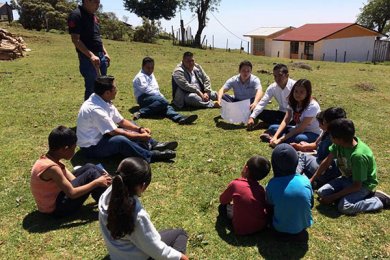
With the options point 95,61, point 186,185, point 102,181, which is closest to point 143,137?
point 186,185

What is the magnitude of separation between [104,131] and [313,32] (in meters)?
43.6

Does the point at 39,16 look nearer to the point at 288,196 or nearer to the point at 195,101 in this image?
the point at 195,101

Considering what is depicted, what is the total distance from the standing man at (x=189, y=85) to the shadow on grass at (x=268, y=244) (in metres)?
5.52

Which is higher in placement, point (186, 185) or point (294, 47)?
point (294, 47)

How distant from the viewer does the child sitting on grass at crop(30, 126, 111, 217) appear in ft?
13.2

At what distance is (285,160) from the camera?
12.4 ft

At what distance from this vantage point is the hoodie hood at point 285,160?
3779mm

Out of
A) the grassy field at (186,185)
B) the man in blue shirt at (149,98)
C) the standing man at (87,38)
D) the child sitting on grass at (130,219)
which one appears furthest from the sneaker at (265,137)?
the child sitting on grass at (130,219)

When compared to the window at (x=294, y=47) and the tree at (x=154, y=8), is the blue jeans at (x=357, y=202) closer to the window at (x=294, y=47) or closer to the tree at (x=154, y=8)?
the window at (x=294, y=47)

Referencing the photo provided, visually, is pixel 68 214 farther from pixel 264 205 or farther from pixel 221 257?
pixel 264 205

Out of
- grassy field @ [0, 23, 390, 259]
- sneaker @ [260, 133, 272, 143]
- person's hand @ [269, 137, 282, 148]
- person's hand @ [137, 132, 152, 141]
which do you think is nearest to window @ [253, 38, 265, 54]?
grassy field @ [0, 23, 390, 259]

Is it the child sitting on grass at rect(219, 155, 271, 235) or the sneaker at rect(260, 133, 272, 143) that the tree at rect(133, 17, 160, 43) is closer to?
the sneaker at rect(260, 133, 272, 143)

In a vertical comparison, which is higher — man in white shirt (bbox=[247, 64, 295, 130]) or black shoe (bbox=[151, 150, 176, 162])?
man in white shirt (bbox=[247, 64, 295, 130])

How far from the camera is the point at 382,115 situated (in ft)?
31.2
